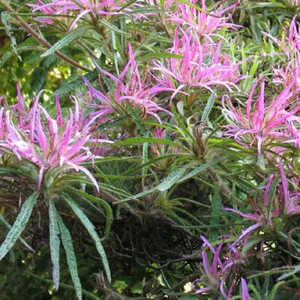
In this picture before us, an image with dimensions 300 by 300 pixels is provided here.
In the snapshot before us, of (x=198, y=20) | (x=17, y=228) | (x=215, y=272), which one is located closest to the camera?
(x=17, y=228)

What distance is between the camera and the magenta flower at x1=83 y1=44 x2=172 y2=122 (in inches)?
29.8

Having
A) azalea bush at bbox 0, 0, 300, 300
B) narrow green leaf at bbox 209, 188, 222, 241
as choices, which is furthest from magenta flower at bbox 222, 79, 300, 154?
narrow green leaf at bbox 209, 188, 222, 241

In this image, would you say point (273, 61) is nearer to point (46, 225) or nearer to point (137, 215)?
point (137, 215)

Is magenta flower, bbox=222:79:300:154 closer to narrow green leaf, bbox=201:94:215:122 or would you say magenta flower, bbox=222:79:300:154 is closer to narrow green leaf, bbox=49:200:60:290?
narrow green leaf, bbox=201:94:215:122

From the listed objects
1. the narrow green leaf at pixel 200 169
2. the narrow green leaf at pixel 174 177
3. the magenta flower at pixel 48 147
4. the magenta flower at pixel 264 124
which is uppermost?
the magenta flower at pixel 48 147

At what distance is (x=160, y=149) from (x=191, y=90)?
4.1 inches

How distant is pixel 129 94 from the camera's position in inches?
29.9

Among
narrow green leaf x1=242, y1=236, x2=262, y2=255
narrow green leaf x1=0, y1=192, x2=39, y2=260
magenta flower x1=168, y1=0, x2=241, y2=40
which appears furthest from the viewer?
magenta flower x1=168, y1=0, x2=241, y2=40

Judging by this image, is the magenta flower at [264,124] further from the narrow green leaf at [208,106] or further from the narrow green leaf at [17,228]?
the narrow green leaf at [17,228]

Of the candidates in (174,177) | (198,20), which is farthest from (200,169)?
(198,20)

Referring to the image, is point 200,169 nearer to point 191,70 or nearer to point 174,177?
point 174,177

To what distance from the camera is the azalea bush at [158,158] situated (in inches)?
26.2

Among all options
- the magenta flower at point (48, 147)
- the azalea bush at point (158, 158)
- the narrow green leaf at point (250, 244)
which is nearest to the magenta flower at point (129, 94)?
the azalea bush at point (158, 158)

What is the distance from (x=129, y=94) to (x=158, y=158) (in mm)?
120
